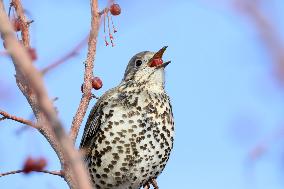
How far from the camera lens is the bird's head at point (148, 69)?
5.88 metres

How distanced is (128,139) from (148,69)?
104 cm

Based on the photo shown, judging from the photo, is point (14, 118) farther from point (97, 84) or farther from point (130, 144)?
point (130, 144)

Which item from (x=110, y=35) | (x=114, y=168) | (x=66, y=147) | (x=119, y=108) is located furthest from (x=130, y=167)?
(x=66, y=147)

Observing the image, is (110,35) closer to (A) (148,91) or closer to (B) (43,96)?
(A) (148,91)

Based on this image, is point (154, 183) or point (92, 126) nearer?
point (154, 183)

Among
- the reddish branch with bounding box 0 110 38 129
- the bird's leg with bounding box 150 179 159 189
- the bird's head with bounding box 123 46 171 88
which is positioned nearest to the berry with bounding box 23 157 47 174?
the reddish branch with bounding box 0 110 38 129

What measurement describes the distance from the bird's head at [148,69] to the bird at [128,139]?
0.13 m

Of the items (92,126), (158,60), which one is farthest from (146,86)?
(92,126)

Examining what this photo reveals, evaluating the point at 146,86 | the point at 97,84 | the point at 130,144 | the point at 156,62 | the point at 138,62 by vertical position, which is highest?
the point at 138,62

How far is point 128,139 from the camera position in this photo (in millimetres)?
5289

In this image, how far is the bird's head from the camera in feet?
19.3

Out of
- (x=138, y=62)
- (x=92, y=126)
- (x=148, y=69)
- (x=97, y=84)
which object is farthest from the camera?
(x=138, y=62)

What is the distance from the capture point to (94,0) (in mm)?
3018

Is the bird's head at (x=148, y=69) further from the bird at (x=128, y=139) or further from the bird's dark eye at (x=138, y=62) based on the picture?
the bird at (x=128, y=139)
